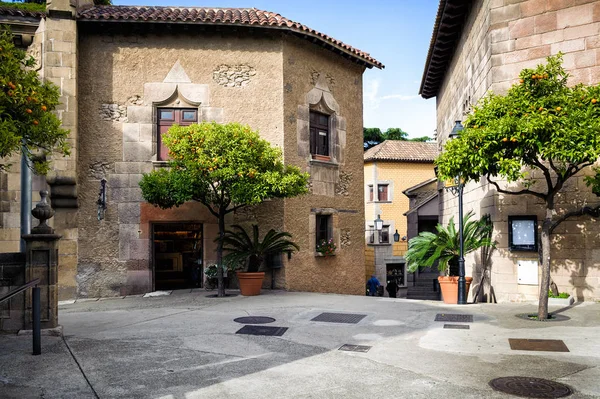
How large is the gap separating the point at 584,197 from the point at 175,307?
9476 mm

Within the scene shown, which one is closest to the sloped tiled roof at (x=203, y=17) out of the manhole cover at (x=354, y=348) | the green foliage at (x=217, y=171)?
the green foliage at (x=217, y=171)

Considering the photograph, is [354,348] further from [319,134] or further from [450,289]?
[319,134]

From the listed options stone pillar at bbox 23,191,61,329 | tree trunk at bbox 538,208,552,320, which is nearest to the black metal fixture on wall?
stone pillar at bbox 23,191,61,329

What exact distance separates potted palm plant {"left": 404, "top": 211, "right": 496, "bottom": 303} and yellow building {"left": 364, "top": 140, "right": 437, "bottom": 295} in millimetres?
26313

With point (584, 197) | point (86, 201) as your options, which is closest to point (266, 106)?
point (86, 201)

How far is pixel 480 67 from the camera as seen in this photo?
563 inches

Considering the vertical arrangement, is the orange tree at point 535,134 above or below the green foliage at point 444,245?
above

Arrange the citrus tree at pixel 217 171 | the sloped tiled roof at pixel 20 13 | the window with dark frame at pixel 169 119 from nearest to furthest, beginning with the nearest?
the citrus tree at pixel 217 171
the sloped tiled roof at pixel 20 13
the window with dark frame at pixel 169 119

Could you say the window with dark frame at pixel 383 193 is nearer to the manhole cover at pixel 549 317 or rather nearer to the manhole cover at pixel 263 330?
the manhole cover at pixel 549 317

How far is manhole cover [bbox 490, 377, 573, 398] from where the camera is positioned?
5.56 m

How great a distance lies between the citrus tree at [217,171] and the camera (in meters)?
13.2

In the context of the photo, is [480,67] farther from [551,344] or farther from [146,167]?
[146,167]

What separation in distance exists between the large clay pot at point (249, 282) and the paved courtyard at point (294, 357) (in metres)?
2.67

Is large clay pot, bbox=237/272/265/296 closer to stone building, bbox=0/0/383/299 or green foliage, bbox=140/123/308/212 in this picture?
stone building, bbox=0/0/383/299
